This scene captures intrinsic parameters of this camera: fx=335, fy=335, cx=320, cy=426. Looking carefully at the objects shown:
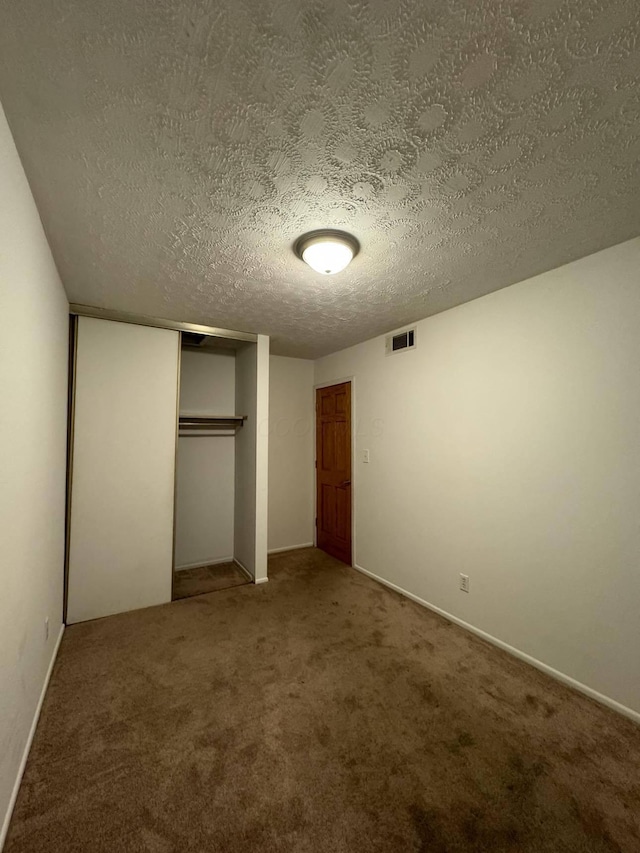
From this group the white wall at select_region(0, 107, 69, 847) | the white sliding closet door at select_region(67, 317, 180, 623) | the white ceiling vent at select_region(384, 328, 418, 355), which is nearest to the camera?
the white wall at select_region(0, 107, 69, 847)

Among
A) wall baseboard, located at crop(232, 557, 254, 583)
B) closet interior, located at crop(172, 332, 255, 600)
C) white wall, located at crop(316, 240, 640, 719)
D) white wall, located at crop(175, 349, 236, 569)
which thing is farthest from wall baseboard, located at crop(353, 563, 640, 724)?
white wall, located at crop(175, 349, 236, 569)

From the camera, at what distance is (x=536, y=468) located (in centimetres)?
221

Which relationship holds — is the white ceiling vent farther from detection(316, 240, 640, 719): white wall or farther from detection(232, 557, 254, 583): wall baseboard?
detection(232, 557, 254, 583): wall baseboard

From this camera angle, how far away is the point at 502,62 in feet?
3.12

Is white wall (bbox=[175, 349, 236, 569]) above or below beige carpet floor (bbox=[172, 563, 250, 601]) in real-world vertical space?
above

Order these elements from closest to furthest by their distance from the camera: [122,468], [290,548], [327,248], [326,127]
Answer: [326,127] → [327,248] → [122,468] → [290,548]

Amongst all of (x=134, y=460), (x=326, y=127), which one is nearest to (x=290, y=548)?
(x=134, y=460)

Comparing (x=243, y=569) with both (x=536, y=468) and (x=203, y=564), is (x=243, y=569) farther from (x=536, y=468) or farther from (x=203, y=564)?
(x=536, y=468)

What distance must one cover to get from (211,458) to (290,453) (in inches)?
41.4

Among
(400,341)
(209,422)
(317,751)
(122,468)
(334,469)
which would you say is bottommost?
(317,751)

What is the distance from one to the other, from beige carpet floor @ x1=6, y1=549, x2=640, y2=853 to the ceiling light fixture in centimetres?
246

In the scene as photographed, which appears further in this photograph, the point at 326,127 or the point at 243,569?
the point at 243,569

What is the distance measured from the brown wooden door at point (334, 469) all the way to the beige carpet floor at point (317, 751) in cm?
160

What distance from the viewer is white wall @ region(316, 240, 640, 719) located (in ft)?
6.05
